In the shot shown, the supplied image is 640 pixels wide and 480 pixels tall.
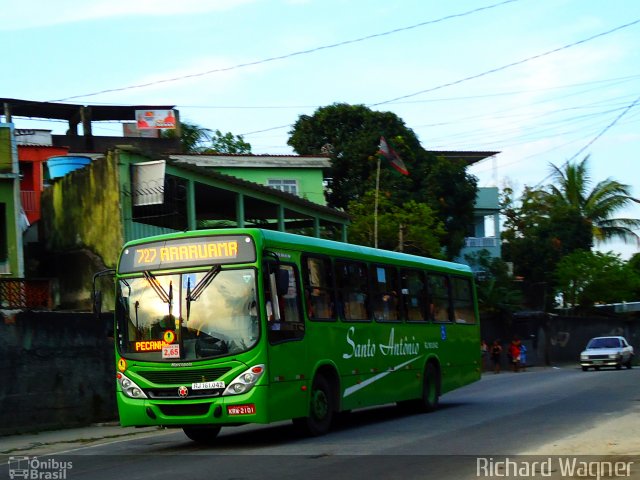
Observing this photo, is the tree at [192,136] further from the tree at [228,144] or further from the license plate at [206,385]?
the license plate at [206,385]

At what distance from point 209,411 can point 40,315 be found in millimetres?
6610

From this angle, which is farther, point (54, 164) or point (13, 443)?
point (54, 164)

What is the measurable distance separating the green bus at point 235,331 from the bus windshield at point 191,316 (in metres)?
0.01

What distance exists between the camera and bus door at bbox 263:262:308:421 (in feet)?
41.7

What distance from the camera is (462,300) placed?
20859 mm

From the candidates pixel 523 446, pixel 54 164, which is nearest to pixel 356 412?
pixel 523 446

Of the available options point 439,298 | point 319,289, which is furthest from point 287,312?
point 439,298

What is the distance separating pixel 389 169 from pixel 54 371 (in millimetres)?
32304

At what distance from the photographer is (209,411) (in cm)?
1251

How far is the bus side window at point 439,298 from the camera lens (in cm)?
1907

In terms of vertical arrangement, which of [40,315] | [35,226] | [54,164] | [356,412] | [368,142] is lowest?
[356,412]

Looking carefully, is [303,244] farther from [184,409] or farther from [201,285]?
[184,409]

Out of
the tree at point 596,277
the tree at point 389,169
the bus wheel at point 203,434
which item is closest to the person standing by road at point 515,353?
the tree at point 389,169

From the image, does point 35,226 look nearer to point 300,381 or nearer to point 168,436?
point 168,436
